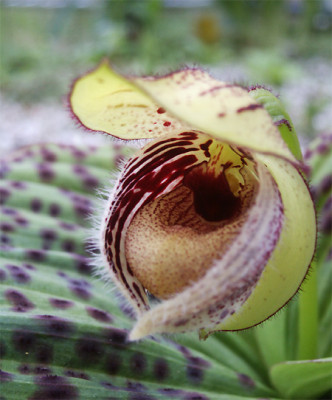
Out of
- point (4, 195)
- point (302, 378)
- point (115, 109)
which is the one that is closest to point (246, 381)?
point (302, 378)

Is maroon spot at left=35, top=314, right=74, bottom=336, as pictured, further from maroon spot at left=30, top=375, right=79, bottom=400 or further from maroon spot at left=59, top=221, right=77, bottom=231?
maroon spot at left=59, top=221, right=77, bottom=231

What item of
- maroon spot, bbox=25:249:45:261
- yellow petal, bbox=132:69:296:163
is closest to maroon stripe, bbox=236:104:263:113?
yellow petal, bbox=132:69:296:163

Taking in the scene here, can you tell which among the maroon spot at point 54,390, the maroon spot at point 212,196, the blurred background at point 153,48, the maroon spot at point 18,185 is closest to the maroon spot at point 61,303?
the maroon spot at point 54,390

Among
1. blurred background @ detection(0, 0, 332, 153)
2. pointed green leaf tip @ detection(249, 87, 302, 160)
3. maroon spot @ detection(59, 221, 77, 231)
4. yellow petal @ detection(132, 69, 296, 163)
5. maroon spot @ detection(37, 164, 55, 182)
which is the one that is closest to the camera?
yellow petal @ detection(132, 69, 296, 163)

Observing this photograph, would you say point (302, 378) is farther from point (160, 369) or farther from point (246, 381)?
point (160, 369)

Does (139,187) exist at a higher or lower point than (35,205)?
higher

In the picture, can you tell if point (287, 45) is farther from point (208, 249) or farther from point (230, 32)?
point (208, 249)
